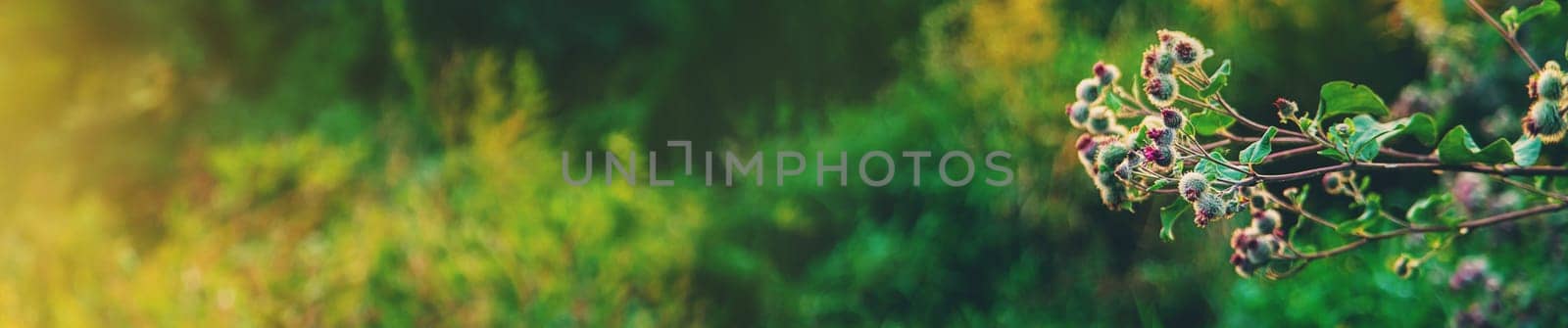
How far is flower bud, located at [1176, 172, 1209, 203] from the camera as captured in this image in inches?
23.4

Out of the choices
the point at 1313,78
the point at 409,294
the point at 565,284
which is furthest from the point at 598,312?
the point at 1313,78

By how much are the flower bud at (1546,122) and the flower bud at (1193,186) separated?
0.19 m

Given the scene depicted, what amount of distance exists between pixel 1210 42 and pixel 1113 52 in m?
0.15

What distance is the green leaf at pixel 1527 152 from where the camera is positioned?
598 millimetres

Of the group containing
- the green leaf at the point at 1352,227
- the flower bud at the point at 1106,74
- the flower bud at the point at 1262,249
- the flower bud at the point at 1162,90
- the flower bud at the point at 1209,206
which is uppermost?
the flower bud at the point at 1106,74

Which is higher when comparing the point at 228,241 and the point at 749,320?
the point at 228,241

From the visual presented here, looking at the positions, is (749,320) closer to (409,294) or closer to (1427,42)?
(409,294)

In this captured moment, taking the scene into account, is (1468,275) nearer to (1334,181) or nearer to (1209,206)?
(1334,181)

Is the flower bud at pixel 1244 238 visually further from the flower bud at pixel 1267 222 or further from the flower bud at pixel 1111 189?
the flower bud at pixel 1111 189

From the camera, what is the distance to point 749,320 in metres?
2.10

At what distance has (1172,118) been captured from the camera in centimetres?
62

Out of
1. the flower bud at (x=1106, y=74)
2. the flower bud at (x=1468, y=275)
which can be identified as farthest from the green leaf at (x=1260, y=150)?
the flower bud at (x=1468, y=275)

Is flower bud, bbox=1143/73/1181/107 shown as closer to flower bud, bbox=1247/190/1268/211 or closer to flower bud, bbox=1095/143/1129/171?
flower bud, bbox=1095/143/1129/171

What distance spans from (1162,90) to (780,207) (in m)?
1.39
